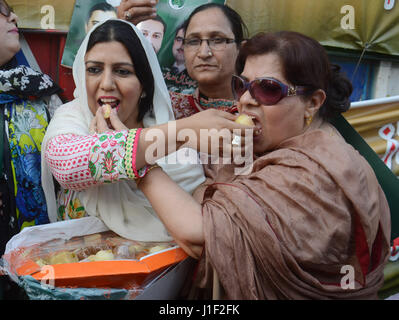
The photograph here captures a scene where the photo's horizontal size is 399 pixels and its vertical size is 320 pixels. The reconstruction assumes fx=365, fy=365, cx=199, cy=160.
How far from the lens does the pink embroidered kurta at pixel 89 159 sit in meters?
1.69

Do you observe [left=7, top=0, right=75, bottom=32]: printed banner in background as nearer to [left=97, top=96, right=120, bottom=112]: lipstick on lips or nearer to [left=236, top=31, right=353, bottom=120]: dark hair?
[left=97, top=96, right=120, bottom=112]: lipstick on lips

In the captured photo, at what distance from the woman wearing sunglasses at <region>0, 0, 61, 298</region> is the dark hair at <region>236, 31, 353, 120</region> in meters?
1.43

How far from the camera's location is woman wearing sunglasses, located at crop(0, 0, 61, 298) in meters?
2.28

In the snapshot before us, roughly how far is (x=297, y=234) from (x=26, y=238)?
1.26 meters


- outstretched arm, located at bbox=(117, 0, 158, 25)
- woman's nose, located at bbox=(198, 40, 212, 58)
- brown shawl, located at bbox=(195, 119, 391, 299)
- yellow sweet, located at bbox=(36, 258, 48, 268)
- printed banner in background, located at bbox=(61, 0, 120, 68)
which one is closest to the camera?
brown shawl, located at bbox=(195, 119, 391, 299)

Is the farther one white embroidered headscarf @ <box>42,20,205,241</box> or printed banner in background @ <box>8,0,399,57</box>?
printed banner in background @ <box>8,0,399,57</box>

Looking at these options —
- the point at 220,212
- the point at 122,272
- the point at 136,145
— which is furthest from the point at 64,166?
the point at 220,212

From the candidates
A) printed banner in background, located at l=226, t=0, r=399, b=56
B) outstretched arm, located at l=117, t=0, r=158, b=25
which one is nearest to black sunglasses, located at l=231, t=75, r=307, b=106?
outstretched arm, located at l=117, t=0, r=158, b=25

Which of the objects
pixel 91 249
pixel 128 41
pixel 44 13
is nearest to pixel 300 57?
pixel 128 41

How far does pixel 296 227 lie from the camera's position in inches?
59.2

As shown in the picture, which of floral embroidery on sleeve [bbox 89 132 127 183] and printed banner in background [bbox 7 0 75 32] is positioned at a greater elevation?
printed banner in background [bbox 7 0 75 32]

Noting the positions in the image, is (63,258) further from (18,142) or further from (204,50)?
(204,50)

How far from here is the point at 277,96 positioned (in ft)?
5.85

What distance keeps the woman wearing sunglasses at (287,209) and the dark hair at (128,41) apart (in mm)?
664
